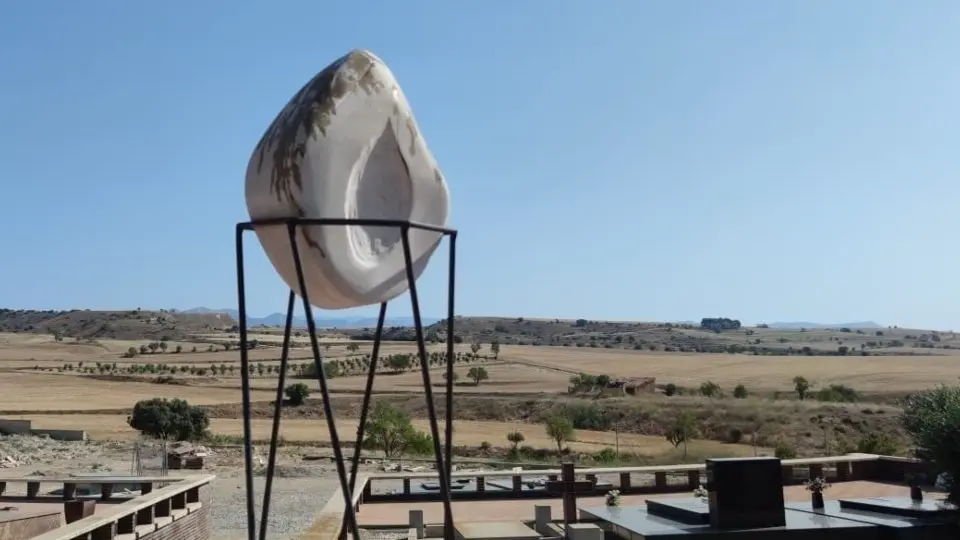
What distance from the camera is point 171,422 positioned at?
40000 millimetres

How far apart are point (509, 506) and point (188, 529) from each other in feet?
18.9

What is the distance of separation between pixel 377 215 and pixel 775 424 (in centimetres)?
4427

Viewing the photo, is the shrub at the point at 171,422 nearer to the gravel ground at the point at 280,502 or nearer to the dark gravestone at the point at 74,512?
the gravel ground at the point at 280,502

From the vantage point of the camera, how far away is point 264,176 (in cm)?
531

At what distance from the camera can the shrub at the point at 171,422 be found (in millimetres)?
39638

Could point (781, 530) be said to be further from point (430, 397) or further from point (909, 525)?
point (430, 397)

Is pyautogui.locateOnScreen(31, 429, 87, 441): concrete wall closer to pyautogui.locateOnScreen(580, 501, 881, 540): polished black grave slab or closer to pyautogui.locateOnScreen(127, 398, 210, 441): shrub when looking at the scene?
pyautogui.locateOnScreen(127, 398, 210, 441): shrub

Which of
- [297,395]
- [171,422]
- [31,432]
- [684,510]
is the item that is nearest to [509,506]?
[684,510]

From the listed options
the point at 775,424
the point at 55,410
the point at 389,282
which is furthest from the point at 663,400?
the point at 389,282

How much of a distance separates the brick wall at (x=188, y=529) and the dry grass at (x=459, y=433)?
2277cm

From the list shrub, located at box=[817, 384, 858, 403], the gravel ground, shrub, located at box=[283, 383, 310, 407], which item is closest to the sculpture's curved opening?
the gravel ground

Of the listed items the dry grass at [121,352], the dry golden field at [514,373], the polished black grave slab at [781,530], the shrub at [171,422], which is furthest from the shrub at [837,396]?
the dry grass at [121,352]

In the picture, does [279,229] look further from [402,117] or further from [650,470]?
[650,470]

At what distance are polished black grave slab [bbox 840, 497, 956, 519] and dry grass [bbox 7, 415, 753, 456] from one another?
2133cm
